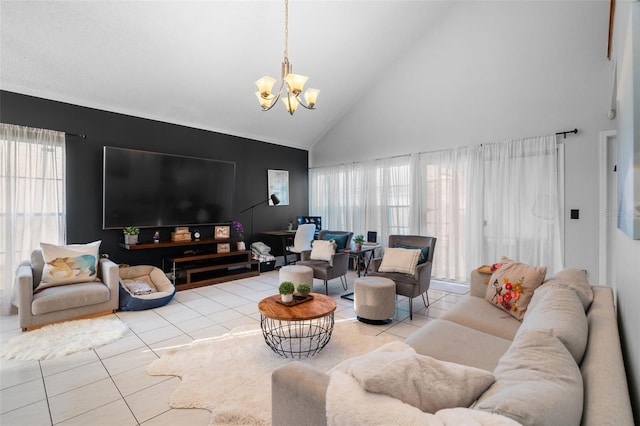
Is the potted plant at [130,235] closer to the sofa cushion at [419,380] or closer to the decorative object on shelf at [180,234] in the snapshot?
the decorative object on shelf at [180,234]

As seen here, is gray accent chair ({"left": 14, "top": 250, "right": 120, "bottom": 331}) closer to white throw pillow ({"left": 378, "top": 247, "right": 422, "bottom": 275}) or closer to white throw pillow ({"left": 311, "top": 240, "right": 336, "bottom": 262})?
white throw pillow ({"left": 311, "top": 240, "right": 336, "bottom": 262})

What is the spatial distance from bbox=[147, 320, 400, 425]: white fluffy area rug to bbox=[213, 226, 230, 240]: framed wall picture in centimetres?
255

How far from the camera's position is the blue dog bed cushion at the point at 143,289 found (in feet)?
12.0

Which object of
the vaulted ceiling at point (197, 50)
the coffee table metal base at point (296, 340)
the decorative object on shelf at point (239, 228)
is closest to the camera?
the coffee table metal base at point (296, 340)

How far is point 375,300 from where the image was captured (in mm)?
3172

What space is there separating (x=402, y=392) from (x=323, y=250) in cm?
361

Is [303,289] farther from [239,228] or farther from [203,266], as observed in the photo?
[239,228]

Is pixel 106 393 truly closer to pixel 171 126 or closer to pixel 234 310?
pixel 234 310

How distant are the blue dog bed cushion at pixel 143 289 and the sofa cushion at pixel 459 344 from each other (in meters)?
3.24

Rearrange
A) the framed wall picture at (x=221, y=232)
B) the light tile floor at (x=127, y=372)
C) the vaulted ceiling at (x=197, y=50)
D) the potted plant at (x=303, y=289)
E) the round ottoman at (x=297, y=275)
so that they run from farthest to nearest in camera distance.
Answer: the framed wall picture at (x=221, y=232) < the round ottoman at (x=297, y=275) < the vaulted ceiling at (x=197, y=50) < the potted plant at (x=303, y=289) < the light tile floor at (x=127, y=372)

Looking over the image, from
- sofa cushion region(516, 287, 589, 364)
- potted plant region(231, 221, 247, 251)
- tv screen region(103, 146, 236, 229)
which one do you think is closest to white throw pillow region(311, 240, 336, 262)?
potted plant region(231, 221, 247, 251)

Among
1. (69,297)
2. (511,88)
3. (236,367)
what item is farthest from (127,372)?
(511,88)

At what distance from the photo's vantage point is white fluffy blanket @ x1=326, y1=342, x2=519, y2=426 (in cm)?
77

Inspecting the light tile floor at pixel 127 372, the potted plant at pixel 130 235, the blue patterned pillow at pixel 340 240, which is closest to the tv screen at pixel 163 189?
the potted plant at pixel 130 235
